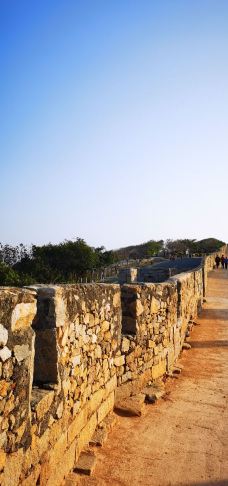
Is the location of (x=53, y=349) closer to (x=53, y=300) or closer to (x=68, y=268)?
(x=53, y=300)

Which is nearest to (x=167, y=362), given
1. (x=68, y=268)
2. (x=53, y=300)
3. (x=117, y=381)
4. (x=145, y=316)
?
(x=145, y=316)

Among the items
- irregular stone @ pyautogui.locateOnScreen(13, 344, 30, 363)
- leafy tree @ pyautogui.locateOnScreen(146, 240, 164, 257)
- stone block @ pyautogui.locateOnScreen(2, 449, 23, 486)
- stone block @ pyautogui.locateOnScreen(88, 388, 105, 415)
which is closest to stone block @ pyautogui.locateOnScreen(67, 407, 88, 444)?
stone block @ pyautogui.locateOnScreen(88, 388, 105, 415)

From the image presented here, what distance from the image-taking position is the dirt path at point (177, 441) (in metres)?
4.35

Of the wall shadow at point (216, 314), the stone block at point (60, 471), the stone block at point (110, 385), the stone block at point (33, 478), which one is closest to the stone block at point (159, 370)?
the stone block at point (110, 385)

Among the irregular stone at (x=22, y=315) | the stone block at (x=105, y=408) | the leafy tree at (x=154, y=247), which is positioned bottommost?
the stone block at (x=105, y=408)

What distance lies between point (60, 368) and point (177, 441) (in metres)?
2.29

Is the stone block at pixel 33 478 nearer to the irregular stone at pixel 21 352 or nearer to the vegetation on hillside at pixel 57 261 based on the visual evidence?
the irregular stone at pixel 21 352

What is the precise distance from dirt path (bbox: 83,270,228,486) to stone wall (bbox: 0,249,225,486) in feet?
1.32

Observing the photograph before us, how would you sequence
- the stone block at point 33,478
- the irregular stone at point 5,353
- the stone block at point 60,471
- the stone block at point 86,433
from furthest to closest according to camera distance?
the stone block at point 86,433, the stone block at point 60,471, the stone block at point 33,478, the irregular stone at point 5,353

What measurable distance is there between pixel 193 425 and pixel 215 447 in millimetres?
714

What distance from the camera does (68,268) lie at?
4775 cm

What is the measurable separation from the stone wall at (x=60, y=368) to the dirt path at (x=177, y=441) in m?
0.40

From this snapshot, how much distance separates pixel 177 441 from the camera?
524 centimetres

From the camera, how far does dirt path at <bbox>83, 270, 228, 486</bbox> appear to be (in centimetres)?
435
